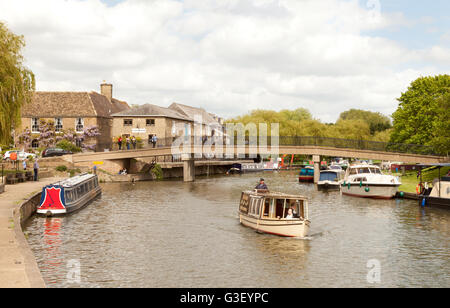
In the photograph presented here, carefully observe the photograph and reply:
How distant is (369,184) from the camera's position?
47031mm

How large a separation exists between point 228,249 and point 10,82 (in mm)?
21703

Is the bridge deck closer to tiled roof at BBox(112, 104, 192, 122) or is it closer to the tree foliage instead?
tiled roof at BBox(112, 104, 192, 122)

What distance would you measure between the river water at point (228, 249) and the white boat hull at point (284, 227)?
0.42 meters

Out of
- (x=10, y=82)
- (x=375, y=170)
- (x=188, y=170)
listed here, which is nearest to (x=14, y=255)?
(x=10, y=82)

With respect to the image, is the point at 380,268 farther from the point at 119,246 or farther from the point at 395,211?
the point at 395,211

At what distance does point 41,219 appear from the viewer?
32.4m

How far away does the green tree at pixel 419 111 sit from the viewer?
6538 centimetres

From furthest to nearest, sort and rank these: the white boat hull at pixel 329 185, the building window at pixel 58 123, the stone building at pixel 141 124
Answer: the stone building at pixel 141 124
the building window at pixel 58 123
the white boat hull at pixel 329 185

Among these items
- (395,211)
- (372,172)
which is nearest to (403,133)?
(372,172)

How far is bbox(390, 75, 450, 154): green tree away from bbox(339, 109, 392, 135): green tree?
46329 mm

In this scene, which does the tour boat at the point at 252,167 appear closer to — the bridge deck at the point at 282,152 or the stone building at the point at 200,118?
the stone building at the point at 200,118

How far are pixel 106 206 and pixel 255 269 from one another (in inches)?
850

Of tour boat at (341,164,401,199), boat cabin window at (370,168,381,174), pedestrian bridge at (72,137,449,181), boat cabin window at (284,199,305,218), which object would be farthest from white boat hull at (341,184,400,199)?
boat cabin window at (284,199,305,218)

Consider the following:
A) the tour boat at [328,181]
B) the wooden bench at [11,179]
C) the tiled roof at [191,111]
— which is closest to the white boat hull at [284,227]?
the wooden bench at [11,179]
